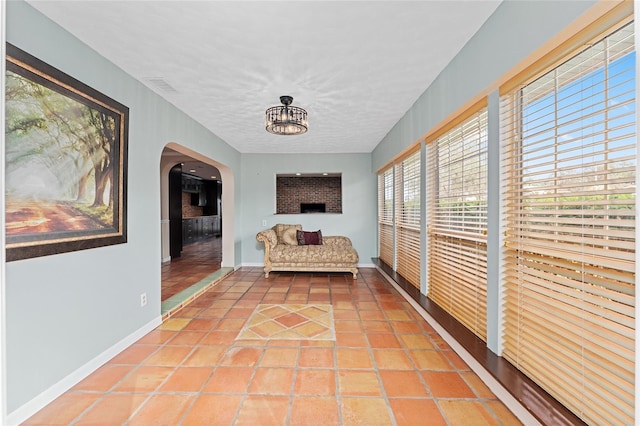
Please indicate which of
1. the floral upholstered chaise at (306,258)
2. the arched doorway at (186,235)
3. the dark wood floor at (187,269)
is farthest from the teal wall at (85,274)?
the floral upholstered chaise at (306,258)

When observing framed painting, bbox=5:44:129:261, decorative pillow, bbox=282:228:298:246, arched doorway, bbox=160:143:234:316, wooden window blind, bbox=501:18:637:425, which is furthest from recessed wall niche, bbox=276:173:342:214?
wooden window blind, bbox=501:18:637:425

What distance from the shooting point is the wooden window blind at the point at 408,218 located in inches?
140

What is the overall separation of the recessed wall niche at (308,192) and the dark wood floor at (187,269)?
123 inches

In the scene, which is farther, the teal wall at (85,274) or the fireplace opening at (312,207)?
the fireplace opening at (312,207)

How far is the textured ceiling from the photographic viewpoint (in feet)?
5.58

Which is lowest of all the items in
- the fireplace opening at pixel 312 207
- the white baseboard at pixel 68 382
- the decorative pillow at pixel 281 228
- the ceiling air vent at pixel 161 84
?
the white baseboard at pixel 68 382

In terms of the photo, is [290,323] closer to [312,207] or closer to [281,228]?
[281,228]

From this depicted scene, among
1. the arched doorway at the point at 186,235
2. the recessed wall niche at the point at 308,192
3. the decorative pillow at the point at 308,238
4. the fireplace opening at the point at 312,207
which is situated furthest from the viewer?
the recessed wall niche at the point at 308,192

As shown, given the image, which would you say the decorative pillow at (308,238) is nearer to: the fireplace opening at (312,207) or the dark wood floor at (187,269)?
the dark wood floor at (187,269)

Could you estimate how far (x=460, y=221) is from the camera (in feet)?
8.04

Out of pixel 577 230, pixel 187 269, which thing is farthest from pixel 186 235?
pixel 577 230

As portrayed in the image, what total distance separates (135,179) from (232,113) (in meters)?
1.46

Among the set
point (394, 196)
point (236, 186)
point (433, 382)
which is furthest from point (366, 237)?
point (433, 382)

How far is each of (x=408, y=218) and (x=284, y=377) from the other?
8.71 feet
